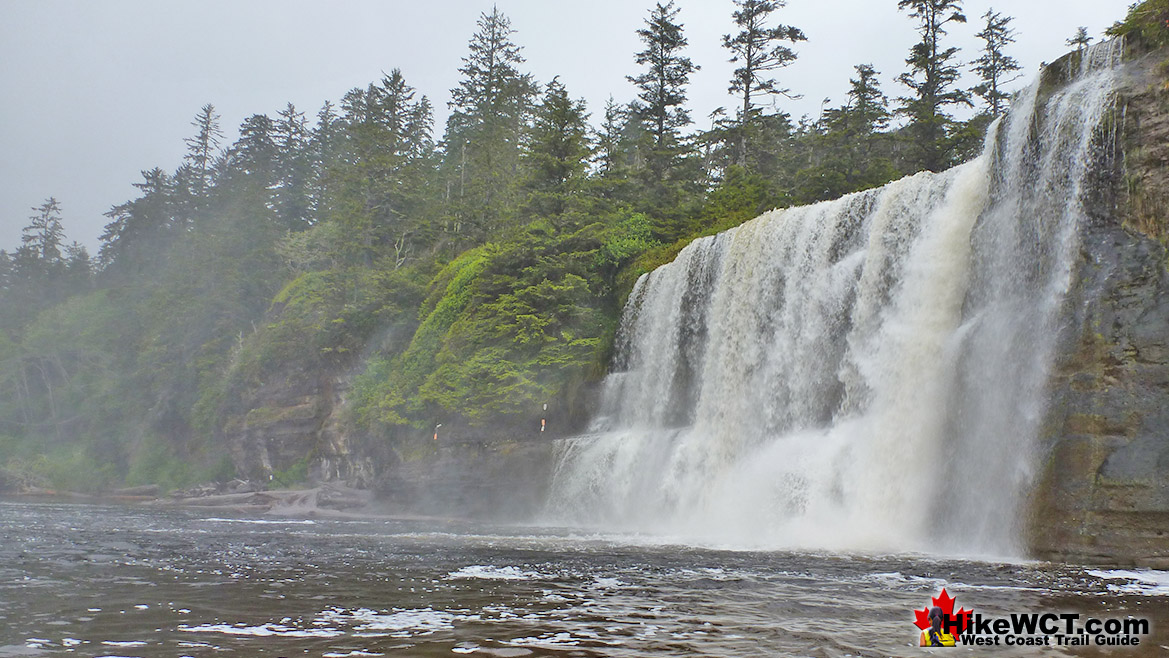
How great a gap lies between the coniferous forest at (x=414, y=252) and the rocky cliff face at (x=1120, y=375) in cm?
658

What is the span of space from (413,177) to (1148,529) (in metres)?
41.3

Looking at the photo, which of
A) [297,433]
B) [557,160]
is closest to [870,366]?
[557,160]

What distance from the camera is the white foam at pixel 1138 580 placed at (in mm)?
9984

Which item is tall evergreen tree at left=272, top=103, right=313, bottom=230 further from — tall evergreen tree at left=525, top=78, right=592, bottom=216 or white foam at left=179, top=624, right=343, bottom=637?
white foam at left=179, top=624, right=343, bottom=637

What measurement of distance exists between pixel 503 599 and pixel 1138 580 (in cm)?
846

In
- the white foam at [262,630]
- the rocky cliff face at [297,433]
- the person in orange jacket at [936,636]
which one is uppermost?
the rocky cliff face at [297,433]

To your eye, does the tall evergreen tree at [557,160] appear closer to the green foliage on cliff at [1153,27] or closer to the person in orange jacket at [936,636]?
the green foliage on cliff at [1153,27]

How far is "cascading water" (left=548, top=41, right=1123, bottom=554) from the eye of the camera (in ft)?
52.4

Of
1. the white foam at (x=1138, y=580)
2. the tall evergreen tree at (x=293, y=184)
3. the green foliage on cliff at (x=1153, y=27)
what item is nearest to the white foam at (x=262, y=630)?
the white foam at (x=1138, y=580)

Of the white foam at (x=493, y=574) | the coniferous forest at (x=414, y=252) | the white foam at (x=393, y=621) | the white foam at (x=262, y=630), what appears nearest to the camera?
the white foam at (x=262, y=630)

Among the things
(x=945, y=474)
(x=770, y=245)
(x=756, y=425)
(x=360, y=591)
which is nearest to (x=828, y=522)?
(x=945, y=474)

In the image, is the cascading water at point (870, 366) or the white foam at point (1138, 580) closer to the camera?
the white foam at point (1138, 580)

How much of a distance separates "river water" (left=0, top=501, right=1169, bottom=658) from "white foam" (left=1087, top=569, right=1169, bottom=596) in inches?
2.4

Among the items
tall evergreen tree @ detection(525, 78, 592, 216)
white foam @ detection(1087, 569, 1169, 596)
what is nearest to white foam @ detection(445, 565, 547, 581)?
white foam @ detection(1087, 569, 1169, 596)
